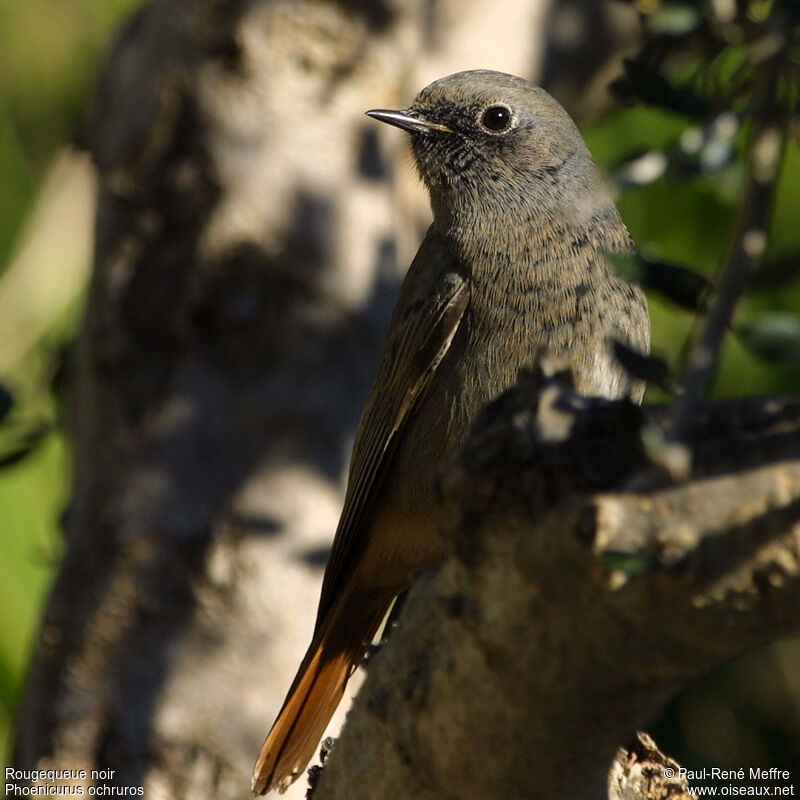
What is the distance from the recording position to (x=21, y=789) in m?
3.99

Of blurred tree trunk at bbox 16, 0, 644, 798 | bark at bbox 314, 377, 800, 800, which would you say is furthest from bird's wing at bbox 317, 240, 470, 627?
bark at bbox 314, 377, 800, 800

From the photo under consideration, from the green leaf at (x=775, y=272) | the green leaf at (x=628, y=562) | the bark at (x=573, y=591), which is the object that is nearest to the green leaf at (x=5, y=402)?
the bark at (x=573, y=591)

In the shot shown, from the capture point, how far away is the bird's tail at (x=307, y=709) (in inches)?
130

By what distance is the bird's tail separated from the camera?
10.8ft

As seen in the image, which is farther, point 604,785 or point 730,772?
point 730,772

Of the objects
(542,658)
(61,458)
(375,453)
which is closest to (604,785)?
(542,658)

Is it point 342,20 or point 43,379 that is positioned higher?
point 342,20

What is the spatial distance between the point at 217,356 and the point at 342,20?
126 centimetres

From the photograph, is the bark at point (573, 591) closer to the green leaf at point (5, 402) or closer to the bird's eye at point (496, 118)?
the green leaf at point (5, 402)

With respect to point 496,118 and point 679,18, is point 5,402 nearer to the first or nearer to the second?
point 496,118

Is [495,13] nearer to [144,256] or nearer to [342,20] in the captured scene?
[342,20]

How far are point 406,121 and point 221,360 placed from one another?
107 centimetres

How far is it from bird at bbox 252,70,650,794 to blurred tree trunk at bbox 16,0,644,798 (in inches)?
Result: 25.2

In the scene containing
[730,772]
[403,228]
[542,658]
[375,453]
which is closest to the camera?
[542,658]
